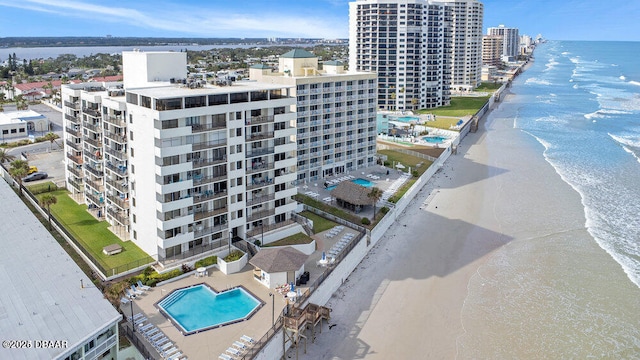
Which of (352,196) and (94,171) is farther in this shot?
(352,196)

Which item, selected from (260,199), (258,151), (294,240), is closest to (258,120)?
(258,151)

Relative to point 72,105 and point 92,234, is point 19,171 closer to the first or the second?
point 72,105

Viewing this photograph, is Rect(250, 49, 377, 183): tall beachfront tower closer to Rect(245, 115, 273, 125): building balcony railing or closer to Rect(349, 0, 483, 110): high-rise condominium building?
Rect(245, 115, 273, 125): building balcony railing

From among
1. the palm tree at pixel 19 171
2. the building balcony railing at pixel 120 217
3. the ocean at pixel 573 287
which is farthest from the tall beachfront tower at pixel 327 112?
the palm tree at pixel 19 171

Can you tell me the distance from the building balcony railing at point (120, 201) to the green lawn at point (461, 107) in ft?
344

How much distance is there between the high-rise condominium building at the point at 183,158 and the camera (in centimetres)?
4584

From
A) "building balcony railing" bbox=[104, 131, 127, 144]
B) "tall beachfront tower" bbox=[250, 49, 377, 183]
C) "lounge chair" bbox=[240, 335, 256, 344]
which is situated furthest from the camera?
"tall beachfront tower" bbox=[250, 49, 377, 183]

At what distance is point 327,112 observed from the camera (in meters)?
77.9

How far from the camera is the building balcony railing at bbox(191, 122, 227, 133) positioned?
4647 cm

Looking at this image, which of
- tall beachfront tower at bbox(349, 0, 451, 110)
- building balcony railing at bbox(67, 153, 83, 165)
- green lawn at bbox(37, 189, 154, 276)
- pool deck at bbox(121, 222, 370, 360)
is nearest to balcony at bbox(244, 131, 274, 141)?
pool deck at bbox(121, 222, 370, 360)

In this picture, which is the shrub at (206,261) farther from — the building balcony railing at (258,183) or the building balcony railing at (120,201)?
the building balcony railing at (120,201)

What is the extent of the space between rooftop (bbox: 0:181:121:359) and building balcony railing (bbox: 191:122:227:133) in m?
14.6

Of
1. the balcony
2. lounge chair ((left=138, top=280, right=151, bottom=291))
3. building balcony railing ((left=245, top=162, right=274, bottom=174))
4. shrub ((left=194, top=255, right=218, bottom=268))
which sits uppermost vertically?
the balcony

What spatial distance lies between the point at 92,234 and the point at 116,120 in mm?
11794
